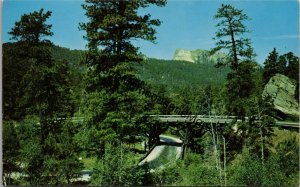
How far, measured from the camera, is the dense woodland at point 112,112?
15883 mm

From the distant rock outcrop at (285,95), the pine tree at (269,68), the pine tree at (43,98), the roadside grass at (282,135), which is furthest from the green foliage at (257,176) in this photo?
the pine tree at (269,68)

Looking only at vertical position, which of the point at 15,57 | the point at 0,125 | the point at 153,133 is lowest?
the point at 153,133

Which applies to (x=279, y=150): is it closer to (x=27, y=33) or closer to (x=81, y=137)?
(x=81, y=137)

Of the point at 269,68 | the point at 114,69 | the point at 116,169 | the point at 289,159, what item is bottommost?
the point at 116,169

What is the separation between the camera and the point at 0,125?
1421 cm

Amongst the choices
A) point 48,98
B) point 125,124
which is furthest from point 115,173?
point 48,98

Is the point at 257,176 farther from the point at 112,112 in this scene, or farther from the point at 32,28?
the point at 32,28

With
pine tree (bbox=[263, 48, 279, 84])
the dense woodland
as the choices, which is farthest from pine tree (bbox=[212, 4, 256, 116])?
pine tree (bbox=[263, 48, 279, 84])

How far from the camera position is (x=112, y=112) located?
17.1 metres

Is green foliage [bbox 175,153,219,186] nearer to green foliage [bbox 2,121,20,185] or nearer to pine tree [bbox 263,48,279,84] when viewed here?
green foliage [bbox 2,121,20,185]

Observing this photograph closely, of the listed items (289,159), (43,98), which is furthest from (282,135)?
(43,98)

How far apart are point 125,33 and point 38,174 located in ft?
21.5

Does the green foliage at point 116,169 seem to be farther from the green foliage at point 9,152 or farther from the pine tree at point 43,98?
the green foliage at point 9,152

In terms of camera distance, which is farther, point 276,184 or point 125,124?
point 125,124
